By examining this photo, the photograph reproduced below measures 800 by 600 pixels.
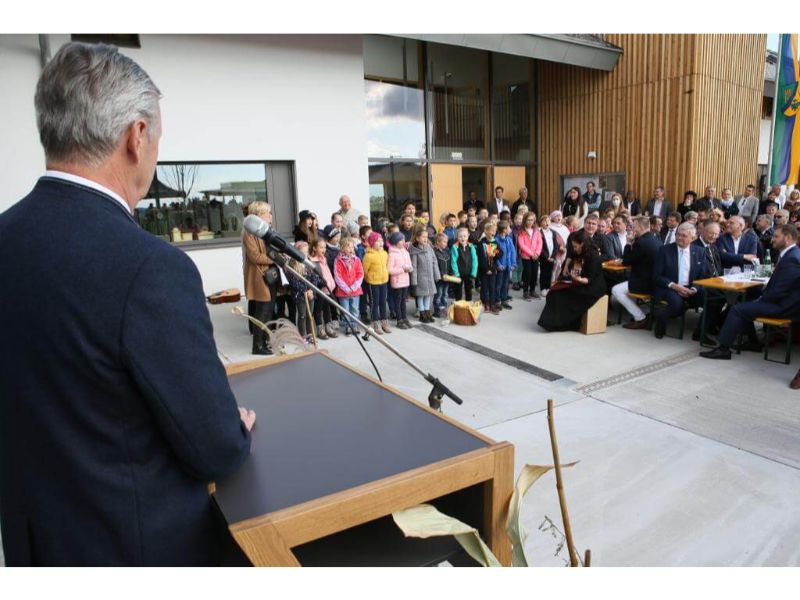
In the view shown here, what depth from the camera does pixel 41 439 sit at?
104cm

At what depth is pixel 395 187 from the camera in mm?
10938

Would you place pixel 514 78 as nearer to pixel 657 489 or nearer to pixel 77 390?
pixel 657 489

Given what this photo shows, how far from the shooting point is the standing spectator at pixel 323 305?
634cm

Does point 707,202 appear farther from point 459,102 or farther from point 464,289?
point 464,289

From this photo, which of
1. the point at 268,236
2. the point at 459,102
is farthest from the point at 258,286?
the point at 459,102

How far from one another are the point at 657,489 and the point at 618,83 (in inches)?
455

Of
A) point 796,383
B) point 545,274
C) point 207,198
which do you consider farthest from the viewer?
point 545,274

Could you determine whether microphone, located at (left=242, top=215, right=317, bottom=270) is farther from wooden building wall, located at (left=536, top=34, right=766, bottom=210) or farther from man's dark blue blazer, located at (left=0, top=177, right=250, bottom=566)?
wooden building wall, located at (left=536, top=34, right=766, bottom=210)

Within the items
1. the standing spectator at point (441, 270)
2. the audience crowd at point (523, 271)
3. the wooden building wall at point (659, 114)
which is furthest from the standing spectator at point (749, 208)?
the standing spectator at point (441, 270)

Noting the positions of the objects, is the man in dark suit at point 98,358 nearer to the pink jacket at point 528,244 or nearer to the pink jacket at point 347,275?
the pink jacket at point 347,275

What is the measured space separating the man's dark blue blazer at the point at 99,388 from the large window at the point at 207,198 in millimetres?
7488

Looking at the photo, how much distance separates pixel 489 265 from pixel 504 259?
0.33 meters

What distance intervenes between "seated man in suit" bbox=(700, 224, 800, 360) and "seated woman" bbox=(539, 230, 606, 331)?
1.46m

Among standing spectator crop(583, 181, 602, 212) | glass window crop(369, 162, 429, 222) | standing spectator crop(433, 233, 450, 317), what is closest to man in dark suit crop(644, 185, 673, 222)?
standing spectator crop(583, 181, 602, 212)
